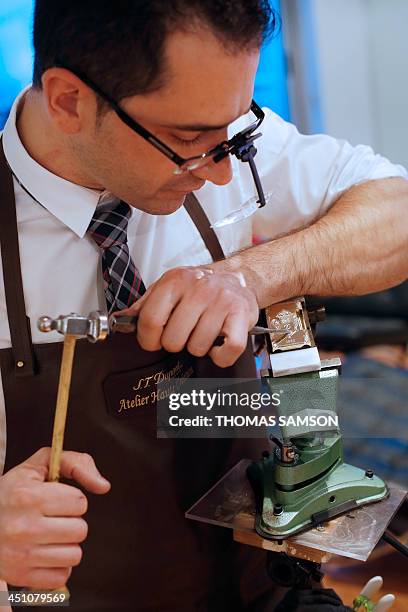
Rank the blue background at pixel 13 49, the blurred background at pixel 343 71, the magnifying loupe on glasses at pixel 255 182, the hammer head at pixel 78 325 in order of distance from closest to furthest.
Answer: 1. the hammer head at pixel 78 325
2. the magnifying loupe on glasses at pixel 255 182
3. the blue background at pixel 13 49
4. the blurred background at pixel 343 71

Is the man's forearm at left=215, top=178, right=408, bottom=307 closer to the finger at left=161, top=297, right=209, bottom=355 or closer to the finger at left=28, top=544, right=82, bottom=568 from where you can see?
the finger at left=161, top=297, right=209, bottom=355

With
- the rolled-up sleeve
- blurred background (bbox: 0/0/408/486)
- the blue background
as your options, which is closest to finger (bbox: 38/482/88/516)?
the rolled-up sleeve

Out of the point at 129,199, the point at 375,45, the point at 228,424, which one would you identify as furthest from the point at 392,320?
the point at 129,199

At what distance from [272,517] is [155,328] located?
14.3 inches

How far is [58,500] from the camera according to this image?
0.95 meters

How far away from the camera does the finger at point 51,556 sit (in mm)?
937

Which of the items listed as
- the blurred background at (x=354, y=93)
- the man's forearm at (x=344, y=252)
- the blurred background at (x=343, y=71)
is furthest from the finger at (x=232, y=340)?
the blurred background at (x=343, y=71)

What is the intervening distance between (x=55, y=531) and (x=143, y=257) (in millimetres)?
633

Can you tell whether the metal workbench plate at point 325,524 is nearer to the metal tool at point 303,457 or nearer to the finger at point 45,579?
the metal tool at point 303,457

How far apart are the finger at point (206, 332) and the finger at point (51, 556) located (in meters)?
0.34

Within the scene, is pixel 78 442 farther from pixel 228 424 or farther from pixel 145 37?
pixel 145 37

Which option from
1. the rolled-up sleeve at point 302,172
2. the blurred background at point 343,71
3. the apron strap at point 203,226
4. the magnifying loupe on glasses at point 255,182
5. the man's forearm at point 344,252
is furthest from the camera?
the blurred background at point 343,71

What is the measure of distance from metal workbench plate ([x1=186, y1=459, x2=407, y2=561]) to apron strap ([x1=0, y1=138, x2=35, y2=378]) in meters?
0.39

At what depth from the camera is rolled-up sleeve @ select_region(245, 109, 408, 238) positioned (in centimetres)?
160
